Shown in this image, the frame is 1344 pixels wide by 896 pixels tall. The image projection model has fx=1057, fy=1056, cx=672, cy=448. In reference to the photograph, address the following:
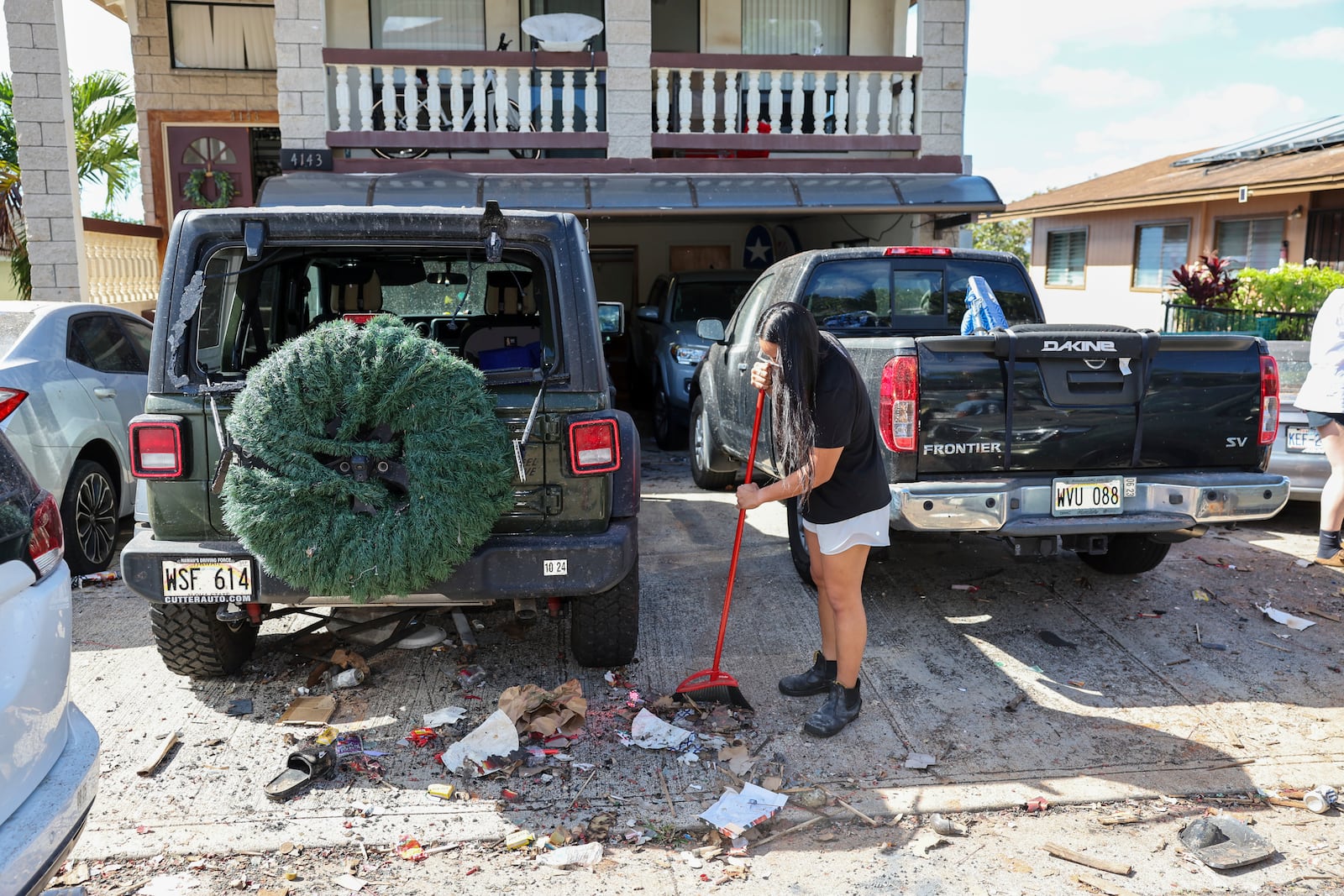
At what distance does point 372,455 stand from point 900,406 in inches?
88.5

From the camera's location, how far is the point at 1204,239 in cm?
1842

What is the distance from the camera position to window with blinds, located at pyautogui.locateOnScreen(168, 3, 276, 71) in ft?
46.0

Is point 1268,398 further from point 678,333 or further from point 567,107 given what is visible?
point 567,107

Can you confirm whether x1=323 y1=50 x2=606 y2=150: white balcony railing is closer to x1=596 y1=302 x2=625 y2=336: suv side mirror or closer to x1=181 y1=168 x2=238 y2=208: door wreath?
x1=181 y1=168 x2=238 y2=208: door wreath

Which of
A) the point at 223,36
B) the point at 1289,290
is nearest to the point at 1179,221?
the point at 1289,290

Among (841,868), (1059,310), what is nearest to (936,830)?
(841,868)

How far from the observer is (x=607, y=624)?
4.47 m

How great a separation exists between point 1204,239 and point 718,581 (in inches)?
630

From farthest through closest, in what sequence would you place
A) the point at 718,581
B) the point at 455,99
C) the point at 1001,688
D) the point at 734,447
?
the point at 455,99
the point at 734,447
the point at 718,581
the point at 1001,688

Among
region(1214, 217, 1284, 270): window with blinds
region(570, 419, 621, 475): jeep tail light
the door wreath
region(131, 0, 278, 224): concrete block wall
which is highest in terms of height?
region(131, 0, 278, 224): concrete block wall

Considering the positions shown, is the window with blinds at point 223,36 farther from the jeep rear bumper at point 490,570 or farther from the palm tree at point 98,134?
the jeep rear bumper at point 490,570

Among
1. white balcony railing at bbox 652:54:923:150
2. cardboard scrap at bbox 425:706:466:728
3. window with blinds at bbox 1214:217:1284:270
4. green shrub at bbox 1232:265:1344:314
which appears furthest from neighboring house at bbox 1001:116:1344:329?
cardboard scrap at bbox 425:706:466:728

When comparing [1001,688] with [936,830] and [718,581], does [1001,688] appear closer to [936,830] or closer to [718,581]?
[936,830]

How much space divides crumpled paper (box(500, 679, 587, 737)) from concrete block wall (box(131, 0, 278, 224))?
12.5 m
